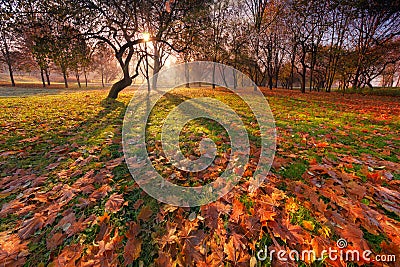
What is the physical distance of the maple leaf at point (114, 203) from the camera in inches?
79.4

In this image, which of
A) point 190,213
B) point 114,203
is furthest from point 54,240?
point 190,213

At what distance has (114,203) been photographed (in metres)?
2.10

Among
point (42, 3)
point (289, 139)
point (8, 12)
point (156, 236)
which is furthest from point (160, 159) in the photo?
point (42, 3)

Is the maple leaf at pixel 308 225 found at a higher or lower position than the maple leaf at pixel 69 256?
higher

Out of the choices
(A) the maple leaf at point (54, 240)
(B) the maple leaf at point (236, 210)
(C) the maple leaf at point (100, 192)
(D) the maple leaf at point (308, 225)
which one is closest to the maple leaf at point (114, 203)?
(C) the maple leaf at point (100, 192)

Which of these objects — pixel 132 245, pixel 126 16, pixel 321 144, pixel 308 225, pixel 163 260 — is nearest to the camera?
pixel 163 260

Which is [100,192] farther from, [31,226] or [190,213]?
[190,213]

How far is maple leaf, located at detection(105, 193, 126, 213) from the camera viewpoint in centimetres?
202

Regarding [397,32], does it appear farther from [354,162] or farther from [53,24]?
[53,24]

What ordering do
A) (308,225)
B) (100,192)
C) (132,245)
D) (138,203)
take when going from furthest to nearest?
(100,192), (138,203), (308,225), (132,245)

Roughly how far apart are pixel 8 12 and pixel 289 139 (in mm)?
9684

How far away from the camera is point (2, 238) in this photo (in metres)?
1.68

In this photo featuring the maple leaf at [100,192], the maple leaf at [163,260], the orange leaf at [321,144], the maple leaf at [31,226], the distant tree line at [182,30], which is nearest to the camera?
the maple leaf at [163,260]

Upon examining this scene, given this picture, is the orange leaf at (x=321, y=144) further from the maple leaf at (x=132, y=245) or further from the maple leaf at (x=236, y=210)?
the maple leaf at (x=132, y=245)
